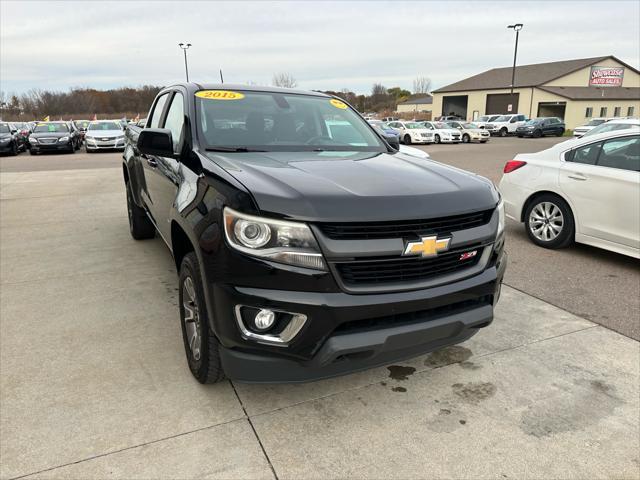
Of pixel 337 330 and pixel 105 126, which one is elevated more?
pixel 105 126

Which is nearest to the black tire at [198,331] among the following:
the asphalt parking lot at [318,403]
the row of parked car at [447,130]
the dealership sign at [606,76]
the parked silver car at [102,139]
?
the asphalt parking lot at [318,403]

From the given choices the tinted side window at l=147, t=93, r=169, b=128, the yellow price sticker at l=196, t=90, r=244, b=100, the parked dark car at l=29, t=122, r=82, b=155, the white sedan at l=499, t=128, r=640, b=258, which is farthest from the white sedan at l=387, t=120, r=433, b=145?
the yellow price sticker at l=196, t=90, r=244, b=100

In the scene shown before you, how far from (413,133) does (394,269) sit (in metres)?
28.2

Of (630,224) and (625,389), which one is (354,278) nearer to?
(625,389)

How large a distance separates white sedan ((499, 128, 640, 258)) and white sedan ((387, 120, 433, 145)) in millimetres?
23620

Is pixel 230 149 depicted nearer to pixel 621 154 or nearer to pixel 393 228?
pixel 393 228

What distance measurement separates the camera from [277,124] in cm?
364

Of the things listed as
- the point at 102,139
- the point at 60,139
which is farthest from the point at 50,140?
the point at 102,139

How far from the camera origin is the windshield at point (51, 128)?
22772mm

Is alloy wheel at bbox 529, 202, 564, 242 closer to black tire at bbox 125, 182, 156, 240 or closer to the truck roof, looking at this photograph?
the truck roof

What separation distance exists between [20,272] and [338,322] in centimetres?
417

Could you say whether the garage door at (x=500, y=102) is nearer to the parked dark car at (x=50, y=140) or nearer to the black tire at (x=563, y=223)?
the parked dark car at (x=50, y=140)

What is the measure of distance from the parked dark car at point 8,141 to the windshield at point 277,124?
879 inches

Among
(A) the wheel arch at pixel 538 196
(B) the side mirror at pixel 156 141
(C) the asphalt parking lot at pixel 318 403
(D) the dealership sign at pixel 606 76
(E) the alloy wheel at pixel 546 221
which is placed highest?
(D) the dealership sign at pixel 606 76
